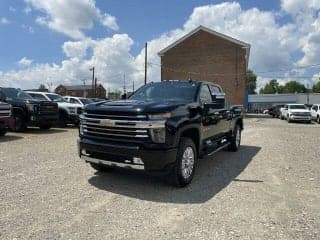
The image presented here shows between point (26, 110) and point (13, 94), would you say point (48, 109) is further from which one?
point (13, 94)

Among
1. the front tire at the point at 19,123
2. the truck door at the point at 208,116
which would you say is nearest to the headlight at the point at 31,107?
the front tire at the point at 19,123

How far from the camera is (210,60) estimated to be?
A: 40.8 meters

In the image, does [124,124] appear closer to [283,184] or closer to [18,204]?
[18,204]

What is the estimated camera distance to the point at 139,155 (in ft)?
18.5

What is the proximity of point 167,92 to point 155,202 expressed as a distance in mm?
2814

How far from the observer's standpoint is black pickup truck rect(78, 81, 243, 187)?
5656 mm

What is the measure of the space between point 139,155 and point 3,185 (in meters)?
2.51

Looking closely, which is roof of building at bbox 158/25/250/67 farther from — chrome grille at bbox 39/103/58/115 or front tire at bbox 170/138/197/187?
front tire at bbox 170/138/197/187

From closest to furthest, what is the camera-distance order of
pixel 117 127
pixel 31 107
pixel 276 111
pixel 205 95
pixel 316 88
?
1. pixel 117 127
2. pixel 205 95
3. pixel 31 107
4. pixel 276 111
5. pixel 316 88

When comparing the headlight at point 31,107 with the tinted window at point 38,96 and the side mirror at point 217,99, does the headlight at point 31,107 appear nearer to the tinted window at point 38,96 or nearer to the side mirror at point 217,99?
the tinted window at point 38,96

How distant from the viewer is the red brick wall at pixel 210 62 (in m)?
39.6

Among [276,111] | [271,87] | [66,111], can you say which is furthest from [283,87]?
[66,111]

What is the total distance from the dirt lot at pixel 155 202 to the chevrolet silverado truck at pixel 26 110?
6431mm

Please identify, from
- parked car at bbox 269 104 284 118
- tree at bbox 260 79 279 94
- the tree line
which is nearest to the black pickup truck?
parked car at bbox 269 104 284 118
